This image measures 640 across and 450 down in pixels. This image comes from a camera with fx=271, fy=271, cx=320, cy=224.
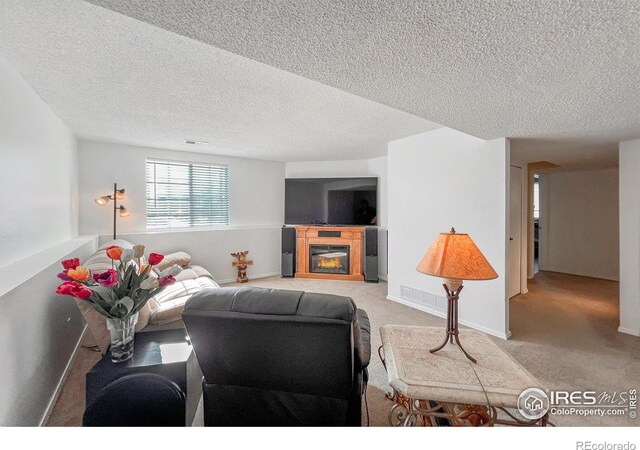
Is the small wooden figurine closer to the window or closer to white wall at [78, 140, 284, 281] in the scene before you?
white wall at [78, 140, 284, 281]

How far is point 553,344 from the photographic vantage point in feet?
8.58

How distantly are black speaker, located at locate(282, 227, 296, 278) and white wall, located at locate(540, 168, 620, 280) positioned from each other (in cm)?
536

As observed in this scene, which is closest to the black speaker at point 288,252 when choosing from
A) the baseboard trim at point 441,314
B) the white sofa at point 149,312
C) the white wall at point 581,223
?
the baseboard trim at point 441,314

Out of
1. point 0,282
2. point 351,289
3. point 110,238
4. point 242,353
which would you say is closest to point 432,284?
point 351,289

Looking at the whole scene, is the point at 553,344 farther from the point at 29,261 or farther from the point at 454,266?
the point at 29,261

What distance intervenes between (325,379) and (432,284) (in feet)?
8.34

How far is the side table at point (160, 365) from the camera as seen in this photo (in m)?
1.38

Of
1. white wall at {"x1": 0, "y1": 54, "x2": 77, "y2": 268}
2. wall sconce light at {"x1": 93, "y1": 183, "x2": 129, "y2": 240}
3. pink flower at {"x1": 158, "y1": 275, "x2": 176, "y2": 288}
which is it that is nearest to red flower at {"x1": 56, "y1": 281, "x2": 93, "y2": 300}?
pink flower at {"x1": 158, "y1": 275, "x2": 176, "y2": 288}

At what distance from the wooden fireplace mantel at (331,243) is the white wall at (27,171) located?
3.41 m

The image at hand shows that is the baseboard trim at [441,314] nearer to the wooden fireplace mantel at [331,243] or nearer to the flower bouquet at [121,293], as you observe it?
the wooden fireplace mantel at [331,243]

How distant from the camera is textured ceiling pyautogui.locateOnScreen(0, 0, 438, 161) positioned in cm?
150

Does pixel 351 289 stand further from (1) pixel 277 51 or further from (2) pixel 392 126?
(1) pixel 277 51

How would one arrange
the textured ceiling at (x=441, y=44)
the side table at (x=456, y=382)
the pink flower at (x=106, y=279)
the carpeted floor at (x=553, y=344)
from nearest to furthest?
1. the textured ceiling at (x=441, y=44)
2. the side table at (x=456, y=382)
3. the pink flower at (x=106, y=279)
4. the carpeted floor at (x=553, y=344)

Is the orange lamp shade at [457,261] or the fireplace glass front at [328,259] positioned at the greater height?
the orange lamp shade at [457,261]
